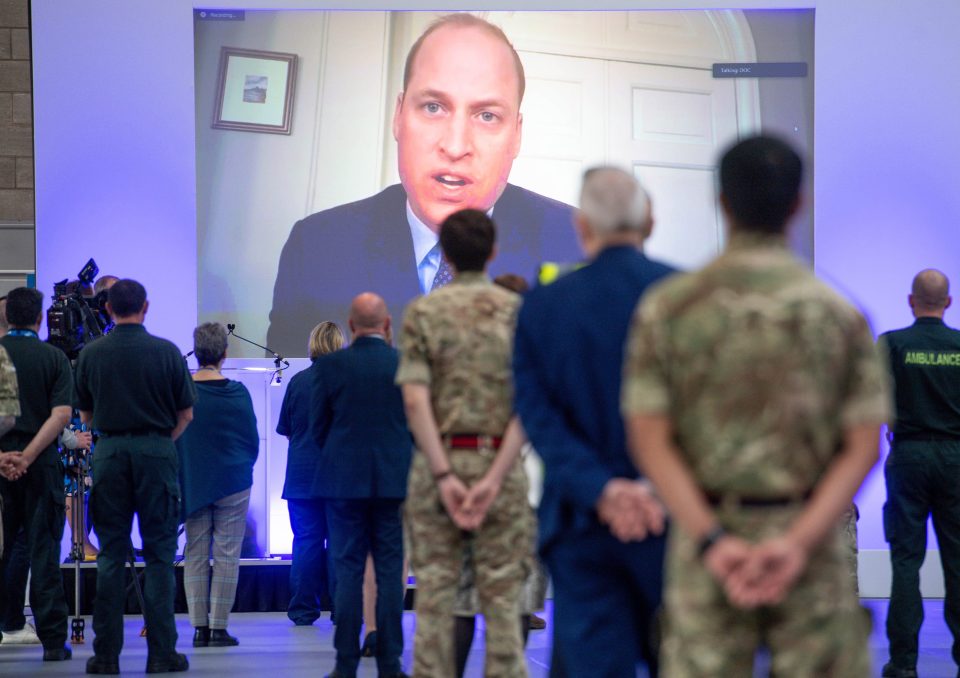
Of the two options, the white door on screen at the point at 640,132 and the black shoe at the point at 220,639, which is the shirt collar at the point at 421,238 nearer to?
the white door on screen at the point at 640,132

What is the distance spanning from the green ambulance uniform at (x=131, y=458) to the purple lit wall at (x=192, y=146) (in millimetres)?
3078

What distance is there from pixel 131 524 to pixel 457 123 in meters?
3.88

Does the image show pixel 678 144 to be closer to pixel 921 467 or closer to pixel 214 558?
pixel 921 467

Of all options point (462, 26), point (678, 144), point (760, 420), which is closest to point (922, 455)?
point (760, 420)

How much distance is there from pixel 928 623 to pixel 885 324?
6.40 ft

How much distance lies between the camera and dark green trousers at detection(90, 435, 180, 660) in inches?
202

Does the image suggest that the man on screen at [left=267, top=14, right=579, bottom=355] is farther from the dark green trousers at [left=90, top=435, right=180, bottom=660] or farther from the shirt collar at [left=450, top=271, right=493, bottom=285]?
the shirt collar at [left=450, top=271, right=493, bottom=285]

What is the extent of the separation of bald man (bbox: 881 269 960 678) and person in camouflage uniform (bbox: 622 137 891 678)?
338 centimetres

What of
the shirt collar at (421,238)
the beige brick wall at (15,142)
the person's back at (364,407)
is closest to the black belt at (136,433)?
the person's back at (364,407)

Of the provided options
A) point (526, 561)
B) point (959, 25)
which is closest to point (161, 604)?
point (526, 561)

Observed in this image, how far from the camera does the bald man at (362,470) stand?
185 inches

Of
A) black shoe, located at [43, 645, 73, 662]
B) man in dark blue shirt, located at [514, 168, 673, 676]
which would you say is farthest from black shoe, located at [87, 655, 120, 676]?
man in dark blue shirt, located at [514, 168, 673, 676]

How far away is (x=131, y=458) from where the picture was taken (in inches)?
202

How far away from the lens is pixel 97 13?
8289 mm
